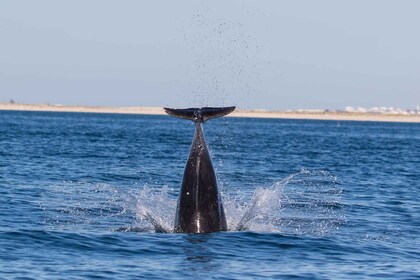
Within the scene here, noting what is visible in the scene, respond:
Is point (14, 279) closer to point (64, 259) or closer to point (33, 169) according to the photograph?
point (64, 259)

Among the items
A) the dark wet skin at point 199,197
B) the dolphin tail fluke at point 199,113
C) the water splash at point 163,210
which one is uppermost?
the dolphin tail fluke at point 199,113

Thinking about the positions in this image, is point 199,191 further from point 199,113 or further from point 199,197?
point 199,113

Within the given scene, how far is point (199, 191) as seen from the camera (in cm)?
2262

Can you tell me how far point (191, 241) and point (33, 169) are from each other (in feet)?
72.9

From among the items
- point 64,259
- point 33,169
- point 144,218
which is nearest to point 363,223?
point 144,218

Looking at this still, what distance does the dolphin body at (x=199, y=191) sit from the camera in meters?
22.6

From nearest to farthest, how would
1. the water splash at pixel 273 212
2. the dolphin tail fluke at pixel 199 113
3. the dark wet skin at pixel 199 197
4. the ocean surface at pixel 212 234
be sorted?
the ocean surface at pixel 212 234 < the dark wet skin at pixel 199 197 < the dolphin tail fluke at pixel 199 113 < the water splash at pixel 273 212

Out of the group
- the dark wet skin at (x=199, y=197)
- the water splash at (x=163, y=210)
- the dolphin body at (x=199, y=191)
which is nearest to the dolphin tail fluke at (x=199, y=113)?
the dolphin body at (x=199, y=191)

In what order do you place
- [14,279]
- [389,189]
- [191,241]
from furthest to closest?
1. [389,189]
2. [191,241]
3. [14,279]

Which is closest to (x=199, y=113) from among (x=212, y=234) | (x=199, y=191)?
(x=199, y=191)

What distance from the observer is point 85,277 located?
18016 millimetres

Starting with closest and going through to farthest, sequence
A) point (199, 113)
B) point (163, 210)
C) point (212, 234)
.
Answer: point (212, 234)
point (199, 113)
point (163, 210)

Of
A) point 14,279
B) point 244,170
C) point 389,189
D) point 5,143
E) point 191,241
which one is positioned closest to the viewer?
point 14,279

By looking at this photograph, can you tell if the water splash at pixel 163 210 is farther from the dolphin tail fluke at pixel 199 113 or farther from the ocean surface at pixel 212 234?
the dolphin tail fluke at pixel 199 113
